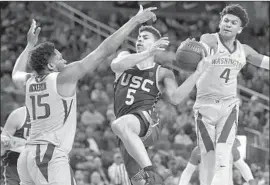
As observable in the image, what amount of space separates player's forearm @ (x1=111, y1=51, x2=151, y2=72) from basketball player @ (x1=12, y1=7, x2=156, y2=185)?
1.85 feet

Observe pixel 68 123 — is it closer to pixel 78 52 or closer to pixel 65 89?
pixel 65 89

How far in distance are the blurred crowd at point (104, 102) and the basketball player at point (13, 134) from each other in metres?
2.56

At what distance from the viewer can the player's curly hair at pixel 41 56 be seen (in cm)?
767

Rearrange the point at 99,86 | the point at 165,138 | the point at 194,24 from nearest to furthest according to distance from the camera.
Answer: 1. the point at 165,138
2. the point at 99,86
3. the point at 194,24

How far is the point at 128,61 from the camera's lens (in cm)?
827

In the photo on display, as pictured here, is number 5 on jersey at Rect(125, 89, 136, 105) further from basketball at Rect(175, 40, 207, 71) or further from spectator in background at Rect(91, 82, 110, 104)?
spectator in background at Rect(91, 82, 110, 104)

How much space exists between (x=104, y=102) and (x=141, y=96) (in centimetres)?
799

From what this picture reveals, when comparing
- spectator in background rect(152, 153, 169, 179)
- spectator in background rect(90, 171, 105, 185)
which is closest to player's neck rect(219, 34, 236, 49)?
spectator in background rect(152, 153, 169, 179)

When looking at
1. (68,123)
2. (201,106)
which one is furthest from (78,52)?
(68,123)

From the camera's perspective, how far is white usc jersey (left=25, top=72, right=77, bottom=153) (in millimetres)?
7539

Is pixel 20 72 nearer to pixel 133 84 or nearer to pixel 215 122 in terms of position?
pixel 133 84

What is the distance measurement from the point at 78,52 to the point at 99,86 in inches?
95.1

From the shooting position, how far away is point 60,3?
1927 centimetres

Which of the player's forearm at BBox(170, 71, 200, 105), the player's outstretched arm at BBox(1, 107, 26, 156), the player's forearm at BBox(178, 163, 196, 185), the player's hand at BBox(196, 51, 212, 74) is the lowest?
the player's forearm at BBox(178, 163, 196, 185)
